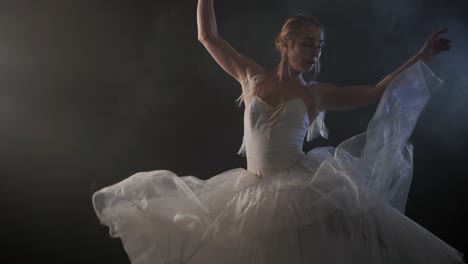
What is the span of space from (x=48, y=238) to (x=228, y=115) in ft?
3.13

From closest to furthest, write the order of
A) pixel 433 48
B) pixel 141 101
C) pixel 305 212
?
pixel 305 212, pixel 433 48, pixel 141 101

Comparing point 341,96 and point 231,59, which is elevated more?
point 231,59

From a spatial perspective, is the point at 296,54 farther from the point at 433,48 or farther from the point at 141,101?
the point at 141,101

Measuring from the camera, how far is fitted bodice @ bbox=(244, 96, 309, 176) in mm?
1408

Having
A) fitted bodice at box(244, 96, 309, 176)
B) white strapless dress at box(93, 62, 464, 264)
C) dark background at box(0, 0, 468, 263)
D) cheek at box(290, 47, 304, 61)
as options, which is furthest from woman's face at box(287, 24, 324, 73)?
dark background at box(0, 0, 468, 263)

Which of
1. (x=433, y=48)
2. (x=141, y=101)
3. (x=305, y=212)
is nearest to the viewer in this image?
(x=305, y=212)

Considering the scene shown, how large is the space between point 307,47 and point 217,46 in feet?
0.92

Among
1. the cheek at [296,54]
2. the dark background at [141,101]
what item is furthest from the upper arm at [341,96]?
the dark background at [141,101]

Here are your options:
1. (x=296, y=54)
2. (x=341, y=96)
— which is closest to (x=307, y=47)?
(x=296, y=54)

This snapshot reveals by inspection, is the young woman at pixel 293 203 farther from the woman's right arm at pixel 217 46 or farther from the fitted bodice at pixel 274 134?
the woman's right arm at pixel 217 46

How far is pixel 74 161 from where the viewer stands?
7.17 feet

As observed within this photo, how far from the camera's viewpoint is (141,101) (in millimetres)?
2225

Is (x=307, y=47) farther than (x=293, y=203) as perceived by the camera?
Yes

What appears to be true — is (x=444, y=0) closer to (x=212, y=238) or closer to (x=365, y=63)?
(x=365, y=63)
